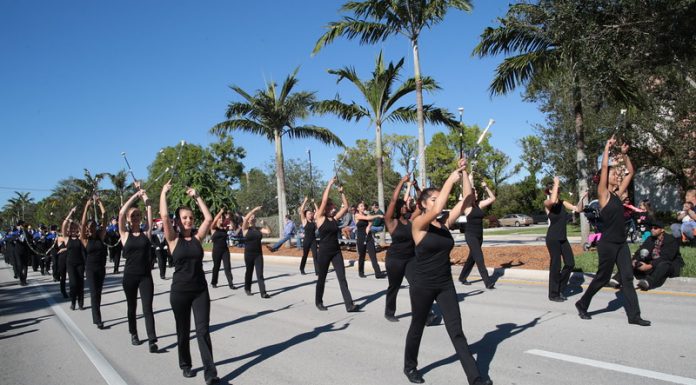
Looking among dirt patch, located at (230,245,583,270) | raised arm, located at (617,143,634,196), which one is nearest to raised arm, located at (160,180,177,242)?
raised arm, located at (617,143,634,196)

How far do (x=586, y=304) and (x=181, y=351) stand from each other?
5.14 metres

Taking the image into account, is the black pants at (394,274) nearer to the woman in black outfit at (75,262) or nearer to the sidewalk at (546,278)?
the sidewalk at (546,278)

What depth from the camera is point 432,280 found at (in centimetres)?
482

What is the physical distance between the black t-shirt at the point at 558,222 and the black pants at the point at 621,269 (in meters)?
1.51

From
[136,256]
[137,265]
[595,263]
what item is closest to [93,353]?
[137,265]

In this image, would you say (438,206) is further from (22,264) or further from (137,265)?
(22,264)

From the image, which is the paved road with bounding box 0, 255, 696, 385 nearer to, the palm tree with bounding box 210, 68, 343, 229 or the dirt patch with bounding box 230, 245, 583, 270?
the dirt patch with bounding box 230, 245, 583, 270

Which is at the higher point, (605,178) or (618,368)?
Answer: (605,178)

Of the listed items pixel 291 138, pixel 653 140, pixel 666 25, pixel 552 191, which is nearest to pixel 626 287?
pixel 552 191

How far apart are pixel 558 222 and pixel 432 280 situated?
4529 millimetres

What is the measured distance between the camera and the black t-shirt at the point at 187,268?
5500 millimetres

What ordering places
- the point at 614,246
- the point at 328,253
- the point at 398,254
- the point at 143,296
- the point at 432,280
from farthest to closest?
the point at 328,253 < the point at 398,254 < the point at 143,296 < the point at 614,246 < the point at 432,280

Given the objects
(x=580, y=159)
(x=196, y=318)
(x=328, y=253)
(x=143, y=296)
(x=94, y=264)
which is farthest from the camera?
(x=580, y=159)

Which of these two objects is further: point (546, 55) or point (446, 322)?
point (546, 55)
